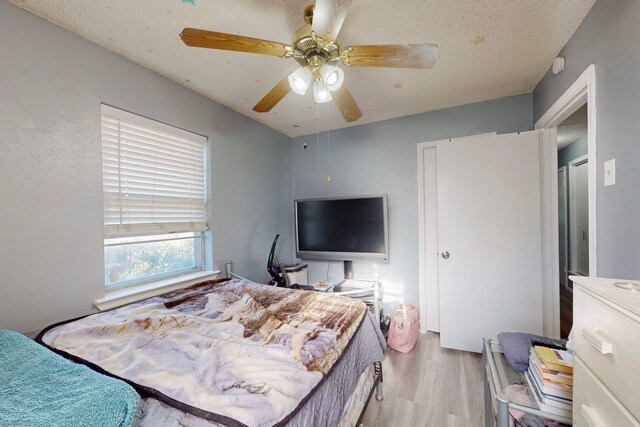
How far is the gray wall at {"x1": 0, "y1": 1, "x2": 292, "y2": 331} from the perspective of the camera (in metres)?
1.27

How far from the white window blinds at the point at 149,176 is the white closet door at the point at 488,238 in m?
2.31

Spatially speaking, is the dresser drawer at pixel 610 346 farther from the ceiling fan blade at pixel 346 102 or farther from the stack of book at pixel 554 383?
the ceiling fan blade at pixel 346 102

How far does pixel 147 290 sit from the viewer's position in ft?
5.84

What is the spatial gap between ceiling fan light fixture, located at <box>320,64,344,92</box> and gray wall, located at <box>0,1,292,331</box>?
4.54 ft

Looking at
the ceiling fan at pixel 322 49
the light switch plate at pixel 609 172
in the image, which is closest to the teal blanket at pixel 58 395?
the ceiling fan at pixel 322 49

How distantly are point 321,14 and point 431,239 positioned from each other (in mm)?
2336

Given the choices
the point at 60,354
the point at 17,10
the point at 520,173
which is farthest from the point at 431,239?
the point at 17,10

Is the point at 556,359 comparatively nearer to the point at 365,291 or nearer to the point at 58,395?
the point at 365,291

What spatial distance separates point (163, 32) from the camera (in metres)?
1.53

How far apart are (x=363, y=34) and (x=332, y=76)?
0.47 m

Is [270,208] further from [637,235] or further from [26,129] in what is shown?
[637,235]

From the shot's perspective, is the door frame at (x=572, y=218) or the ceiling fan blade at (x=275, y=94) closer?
the ceiling fan blade at (x=275, y=94)

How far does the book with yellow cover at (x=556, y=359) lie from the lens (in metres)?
1.00

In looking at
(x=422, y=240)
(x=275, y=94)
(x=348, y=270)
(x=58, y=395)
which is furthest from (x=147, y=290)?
(x=422, y=240)
